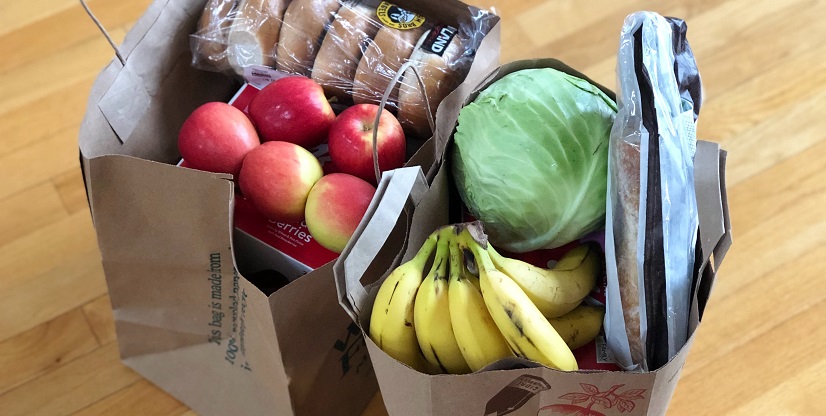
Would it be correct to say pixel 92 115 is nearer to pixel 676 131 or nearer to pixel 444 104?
pixel 444 104

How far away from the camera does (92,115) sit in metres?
0.94

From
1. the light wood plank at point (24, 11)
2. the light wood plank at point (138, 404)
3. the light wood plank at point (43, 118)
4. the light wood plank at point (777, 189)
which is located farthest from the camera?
the light wood plank at point (24, 11)

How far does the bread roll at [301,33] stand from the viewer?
104 cm

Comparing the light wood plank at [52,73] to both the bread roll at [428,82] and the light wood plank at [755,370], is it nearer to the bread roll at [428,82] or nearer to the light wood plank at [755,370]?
the bread roll at [428,82]

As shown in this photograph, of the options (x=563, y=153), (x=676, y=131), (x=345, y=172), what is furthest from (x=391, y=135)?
(x=676, y=131)

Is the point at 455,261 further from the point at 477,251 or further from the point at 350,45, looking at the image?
the point at 350,45

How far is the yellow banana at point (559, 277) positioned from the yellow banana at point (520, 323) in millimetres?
41

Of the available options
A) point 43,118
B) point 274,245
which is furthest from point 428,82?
point 43,118

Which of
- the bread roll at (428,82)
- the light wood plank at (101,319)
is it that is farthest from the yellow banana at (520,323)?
the light wood plank at (101,319)

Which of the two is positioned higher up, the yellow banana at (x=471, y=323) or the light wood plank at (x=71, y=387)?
the yellow banana at (x=471, y=323)

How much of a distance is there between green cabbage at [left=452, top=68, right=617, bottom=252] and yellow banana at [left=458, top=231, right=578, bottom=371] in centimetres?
13

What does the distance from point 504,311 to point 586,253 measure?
199mm

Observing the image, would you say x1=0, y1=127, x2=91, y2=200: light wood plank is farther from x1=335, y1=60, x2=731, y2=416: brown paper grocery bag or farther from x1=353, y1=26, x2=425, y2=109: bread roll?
x1=335, y1=60, x2=731, y2=416: brown paper grocery bag

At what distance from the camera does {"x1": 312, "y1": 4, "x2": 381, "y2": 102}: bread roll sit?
1.02m
